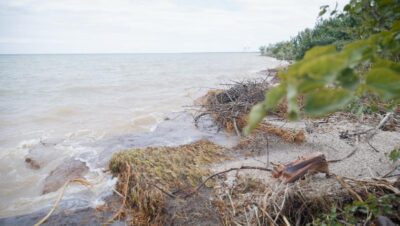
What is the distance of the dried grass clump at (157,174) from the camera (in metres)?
3.14

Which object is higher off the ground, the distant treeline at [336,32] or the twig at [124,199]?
the distant treeline at [336,32]

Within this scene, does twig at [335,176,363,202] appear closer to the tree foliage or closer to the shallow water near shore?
the tree foliage

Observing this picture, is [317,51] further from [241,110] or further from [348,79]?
[241,110]

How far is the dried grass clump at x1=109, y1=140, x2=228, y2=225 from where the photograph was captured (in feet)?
10.3

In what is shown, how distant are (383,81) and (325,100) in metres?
0.12

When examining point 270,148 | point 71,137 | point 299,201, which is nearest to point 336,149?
point 270,148

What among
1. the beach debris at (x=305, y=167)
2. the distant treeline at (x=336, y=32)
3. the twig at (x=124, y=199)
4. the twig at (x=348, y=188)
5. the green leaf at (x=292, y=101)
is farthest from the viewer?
the twig at (x=124, y=199)

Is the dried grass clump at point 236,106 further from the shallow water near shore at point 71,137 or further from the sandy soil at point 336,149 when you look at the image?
the sandy soil at point 336,149

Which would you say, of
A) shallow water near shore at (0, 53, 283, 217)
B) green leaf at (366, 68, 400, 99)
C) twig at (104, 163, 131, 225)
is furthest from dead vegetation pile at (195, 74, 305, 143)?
green leaf at (366, 68, 400, 99)

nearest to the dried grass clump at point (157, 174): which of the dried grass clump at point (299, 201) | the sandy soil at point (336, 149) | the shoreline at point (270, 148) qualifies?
the shoreline at point (270, 148)

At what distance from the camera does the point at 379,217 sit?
1873 millimetres

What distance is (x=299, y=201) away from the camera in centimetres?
251

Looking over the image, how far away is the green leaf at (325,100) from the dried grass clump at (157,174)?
2704 mm

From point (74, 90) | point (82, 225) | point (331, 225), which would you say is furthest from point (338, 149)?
point (74, 90)
